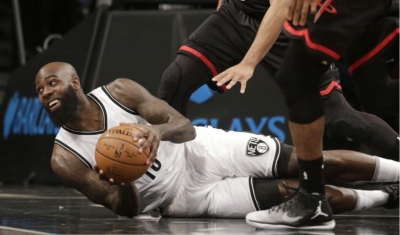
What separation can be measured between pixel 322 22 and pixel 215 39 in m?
1.49

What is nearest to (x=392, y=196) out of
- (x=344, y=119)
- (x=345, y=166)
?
(x=345, y=166)

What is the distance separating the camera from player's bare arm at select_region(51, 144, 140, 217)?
13.9 ft

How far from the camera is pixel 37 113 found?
7863 mm

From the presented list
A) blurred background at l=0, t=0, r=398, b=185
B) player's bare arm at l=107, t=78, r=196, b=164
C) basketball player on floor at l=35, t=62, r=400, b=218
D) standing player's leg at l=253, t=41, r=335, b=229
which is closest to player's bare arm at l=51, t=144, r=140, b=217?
basketball player on floor at l=35, t=62, r=400, b=218

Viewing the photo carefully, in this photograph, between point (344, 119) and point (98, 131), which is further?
point (344, 119)

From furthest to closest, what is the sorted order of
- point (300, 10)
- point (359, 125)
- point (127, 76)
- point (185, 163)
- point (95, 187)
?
1. point (127, 76)
2. point (359, 125)
3. point (185, 163)
4. point (95, 187)
5. point (300, 10)

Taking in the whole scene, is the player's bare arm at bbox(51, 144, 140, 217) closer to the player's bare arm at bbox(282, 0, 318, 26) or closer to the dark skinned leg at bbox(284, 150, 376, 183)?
the dark skinned leg at bbox(284, 150, 376, 183)

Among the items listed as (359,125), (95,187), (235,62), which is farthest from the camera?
(235,62)

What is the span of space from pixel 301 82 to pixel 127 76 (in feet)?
12.5

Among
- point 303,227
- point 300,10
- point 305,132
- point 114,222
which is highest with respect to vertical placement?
point 300,10

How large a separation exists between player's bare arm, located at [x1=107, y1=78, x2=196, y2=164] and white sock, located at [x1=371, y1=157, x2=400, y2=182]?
3.41 feet

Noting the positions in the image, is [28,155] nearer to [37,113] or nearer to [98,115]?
[37,113]

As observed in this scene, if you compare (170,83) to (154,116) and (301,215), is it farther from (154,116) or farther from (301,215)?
(301,215)

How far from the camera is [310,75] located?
3.70 meters
